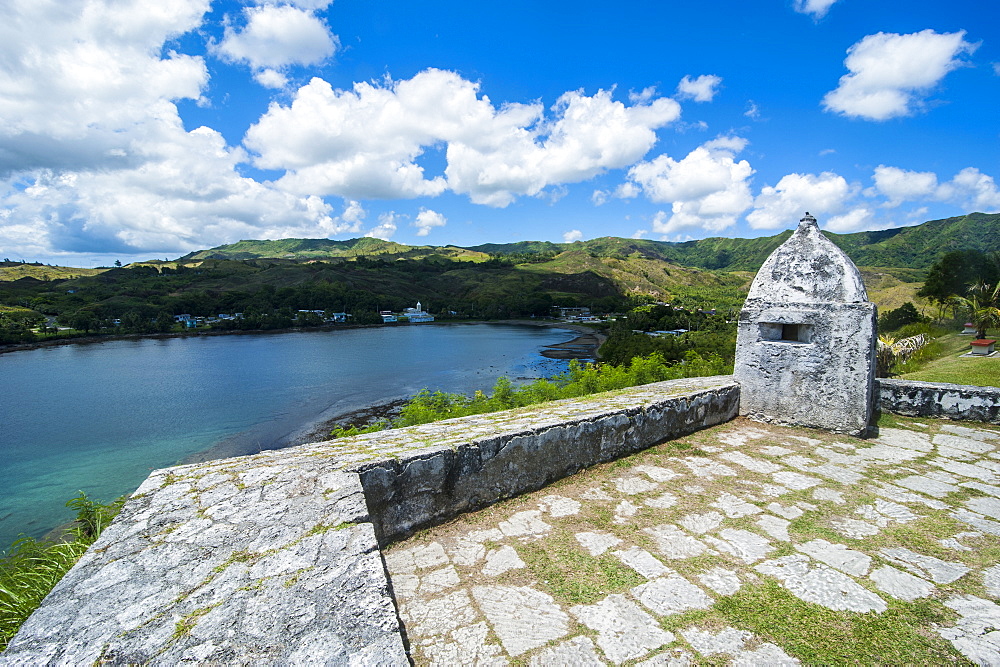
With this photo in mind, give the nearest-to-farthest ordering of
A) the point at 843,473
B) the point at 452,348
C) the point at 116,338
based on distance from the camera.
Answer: the point at 843,473
the point at 452,348
the point at 116,338

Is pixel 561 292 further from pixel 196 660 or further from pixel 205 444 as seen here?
pixel 196 660

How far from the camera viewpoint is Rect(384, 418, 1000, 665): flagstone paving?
82.1 inches

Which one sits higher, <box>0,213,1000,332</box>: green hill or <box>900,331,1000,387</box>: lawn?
<box>0,213,1000,332</box>: green hill

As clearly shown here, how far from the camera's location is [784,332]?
228 inches

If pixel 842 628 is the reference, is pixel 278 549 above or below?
above

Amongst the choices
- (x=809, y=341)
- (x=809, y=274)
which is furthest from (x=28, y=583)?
(x=809, y=274)

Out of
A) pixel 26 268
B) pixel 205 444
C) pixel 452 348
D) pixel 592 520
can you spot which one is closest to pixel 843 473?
pixel 592 520

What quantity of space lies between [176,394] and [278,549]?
45.7 meters

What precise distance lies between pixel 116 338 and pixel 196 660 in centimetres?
9386

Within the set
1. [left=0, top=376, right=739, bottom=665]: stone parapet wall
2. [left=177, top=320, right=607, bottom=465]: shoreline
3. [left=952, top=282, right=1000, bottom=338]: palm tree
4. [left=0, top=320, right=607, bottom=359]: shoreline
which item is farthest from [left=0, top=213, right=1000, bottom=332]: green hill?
[left=0, top=376, right=739, bottom=665]: stone parapet wall

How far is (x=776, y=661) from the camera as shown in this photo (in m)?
1.98

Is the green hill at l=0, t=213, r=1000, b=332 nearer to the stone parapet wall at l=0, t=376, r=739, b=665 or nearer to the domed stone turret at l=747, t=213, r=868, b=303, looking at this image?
the stone parapet wall at l=0, t=376, r=739, b=665

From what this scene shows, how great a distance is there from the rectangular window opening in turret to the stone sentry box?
11 millimetres

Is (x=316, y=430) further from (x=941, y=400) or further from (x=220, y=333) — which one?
(x=220, y=333)
